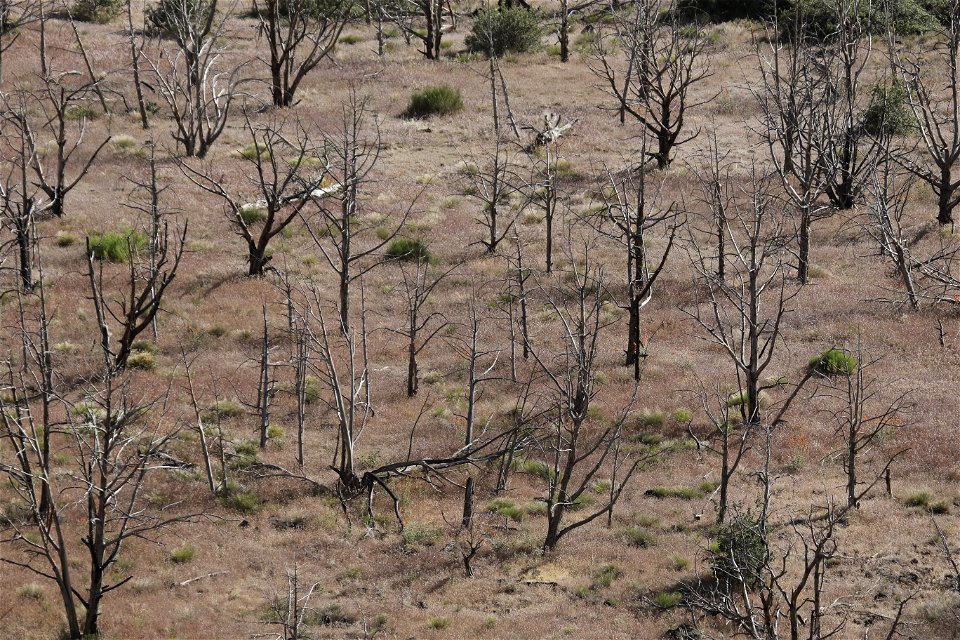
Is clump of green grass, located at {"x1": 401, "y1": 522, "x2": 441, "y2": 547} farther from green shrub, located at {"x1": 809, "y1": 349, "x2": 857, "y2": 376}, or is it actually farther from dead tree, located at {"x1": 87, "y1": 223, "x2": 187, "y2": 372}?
green shrub, located at {"x1": 809, "y1": 349, "x2": 857, "y2": 376}

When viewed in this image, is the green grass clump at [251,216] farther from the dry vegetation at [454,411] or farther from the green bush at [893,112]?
the green bush at [893,112]

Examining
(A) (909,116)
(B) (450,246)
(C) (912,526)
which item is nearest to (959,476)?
(C) (912,526)

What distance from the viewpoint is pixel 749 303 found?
2270 cm

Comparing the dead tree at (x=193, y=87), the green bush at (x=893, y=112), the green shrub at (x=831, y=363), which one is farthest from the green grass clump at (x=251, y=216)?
the green bush at (x=893, y=112)

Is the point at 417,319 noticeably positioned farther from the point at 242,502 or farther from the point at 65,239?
the point at 65,239

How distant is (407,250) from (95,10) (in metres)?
26.1

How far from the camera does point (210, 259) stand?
2947 cm

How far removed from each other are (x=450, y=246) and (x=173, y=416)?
36.0 feet

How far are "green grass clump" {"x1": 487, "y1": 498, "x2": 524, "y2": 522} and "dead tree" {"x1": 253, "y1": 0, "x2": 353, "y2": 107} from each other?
77.9 ft

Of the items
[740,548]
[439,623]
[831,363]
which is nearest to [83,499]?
[439,623]

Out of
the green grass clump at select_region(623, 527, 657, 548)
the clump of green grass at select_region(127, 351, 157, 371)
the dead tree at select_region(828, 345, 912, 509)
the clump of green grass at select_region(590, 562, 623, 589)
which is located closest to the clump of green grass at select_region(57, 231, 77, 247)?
the clump of green grass at select_region(127, 351, 157, 371)

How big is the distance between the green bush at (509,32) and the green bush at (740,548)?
108ft

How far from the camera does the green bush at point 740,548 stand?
51.6 feet

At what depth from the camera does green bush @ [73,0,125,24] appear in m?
48.9
